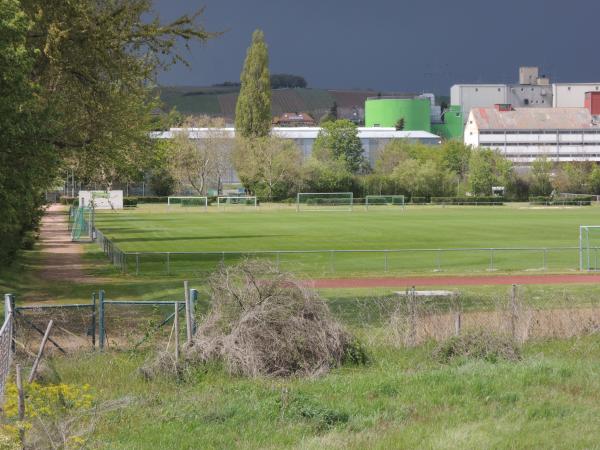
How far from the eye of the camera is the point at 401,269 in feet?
139

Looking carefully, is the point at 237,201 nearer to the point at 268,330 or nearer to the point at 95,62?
the point at 95,62

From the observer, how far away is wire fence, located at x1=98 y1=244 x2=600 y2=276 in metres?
41.3

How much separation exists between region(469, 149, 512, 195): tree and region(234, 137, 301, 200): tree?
26.8 m

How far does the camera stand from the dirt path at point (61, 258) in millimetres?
39969

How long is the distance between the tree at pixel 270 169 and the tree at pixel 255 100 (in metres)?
8.92

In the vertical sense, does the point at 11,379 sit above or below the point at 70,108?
below

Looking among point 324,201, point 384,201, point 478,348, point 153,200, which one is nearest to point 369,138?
point 384,201

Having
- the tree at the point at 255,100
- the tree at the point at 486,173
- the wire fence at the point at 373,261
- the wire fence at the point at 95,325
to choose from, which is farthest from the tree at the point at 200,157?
the wire fence at the point at 95,325

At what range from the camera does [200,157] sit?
145625mm

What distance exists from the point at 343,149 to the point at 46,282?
139534mm

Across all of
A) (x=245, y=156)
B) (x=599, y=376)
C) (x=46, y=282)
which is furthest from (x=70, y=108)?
(x=245, y=156)

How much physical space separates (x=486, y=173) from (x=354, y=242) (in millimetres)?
85318

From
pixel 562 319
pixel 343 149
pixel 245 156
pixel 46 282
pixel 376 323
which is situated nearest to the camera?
pixel 562 319

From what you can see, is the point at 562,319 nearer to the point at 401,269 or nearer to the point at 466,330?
the point at 466,330
